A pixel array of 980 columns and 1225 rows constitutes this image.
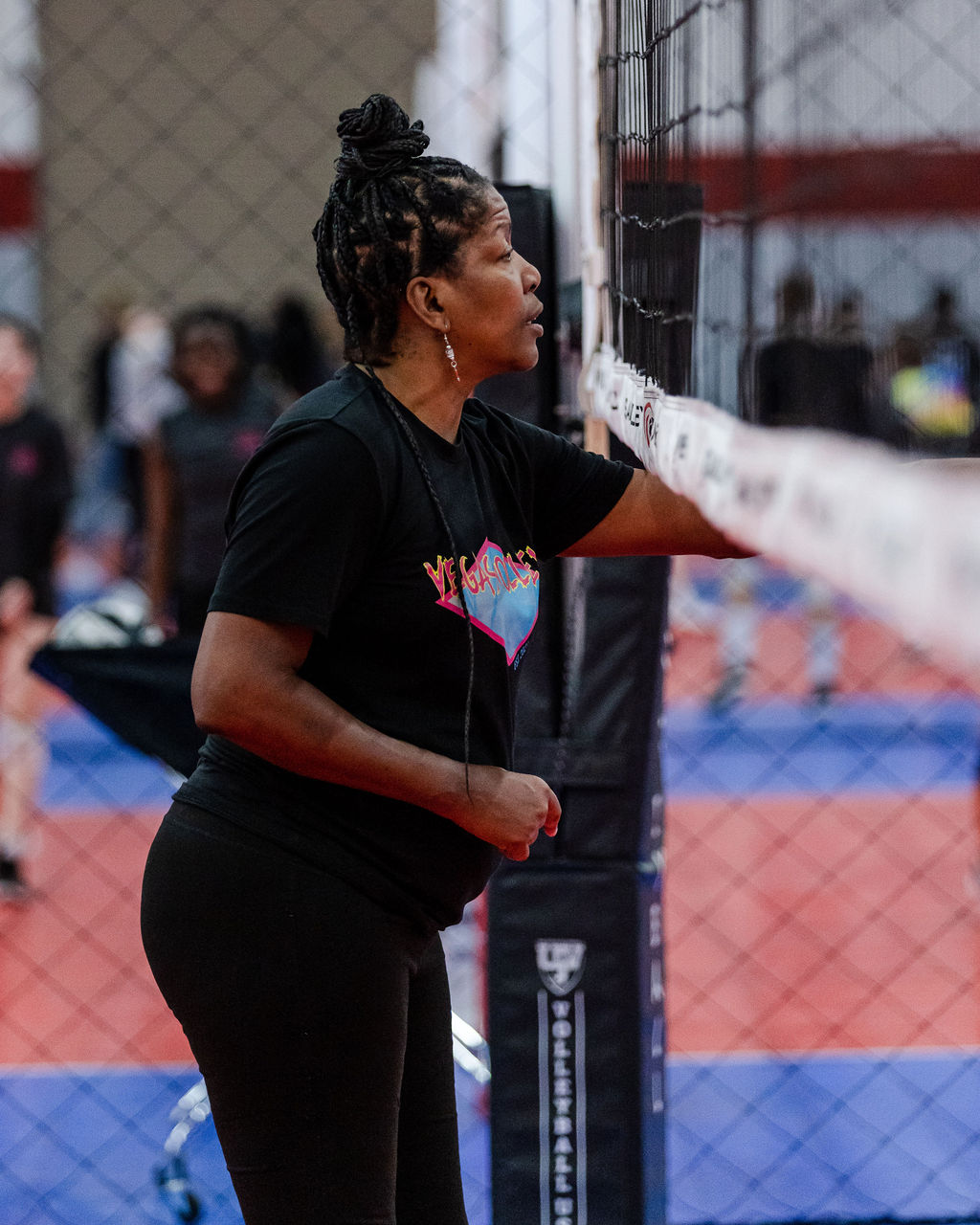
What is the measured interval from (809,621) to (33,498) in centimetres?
320

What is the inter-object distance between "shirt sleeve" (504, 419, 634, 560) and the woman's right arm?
0.31 meters

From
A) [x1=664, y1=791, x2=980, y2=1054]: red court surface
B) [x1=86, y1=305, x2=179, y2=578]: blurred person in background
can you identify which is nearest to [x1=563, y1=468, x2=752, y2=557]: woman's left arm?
[x1=664, y1=791, x2=980, y2=1054]: red court surface

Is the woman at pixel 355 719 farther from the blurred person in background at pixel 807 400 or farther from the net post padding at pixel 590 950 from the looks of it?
the net post padding at pixel 590 950

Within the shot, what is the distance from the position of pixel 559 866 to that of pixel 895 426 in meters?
→ 4.96

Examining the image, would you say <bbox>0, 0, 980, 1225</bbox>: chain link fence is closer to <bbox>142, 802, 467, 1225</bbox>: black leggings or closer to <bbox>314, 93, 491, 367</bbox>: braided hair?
<bbox>314, 93, 491, 367</bbox>: braided hair

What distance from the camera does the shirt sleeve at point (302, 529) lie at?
1145 mm

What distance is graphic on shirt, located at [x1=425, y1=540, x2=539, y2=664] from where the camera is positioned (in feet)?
4.05

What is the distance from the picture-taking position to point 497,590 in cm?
128

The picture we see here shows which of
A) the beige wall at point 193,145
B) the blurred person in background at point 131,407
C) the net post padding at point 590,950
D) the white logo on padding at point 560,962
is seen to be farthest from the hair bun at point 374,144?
the beige wall at point 193,145

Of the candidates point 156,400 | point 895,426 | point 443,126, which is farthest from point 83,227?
point 895,426

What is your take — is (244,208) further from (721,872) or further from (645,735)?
(645,735)

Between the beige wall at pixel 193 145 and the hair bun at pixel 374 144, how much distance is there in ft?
31.4

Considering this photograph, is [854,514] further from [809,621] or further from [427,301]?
[809,621]

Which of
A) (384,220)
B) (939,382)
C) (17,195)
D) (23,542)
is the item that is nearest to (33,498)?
(23,542)
